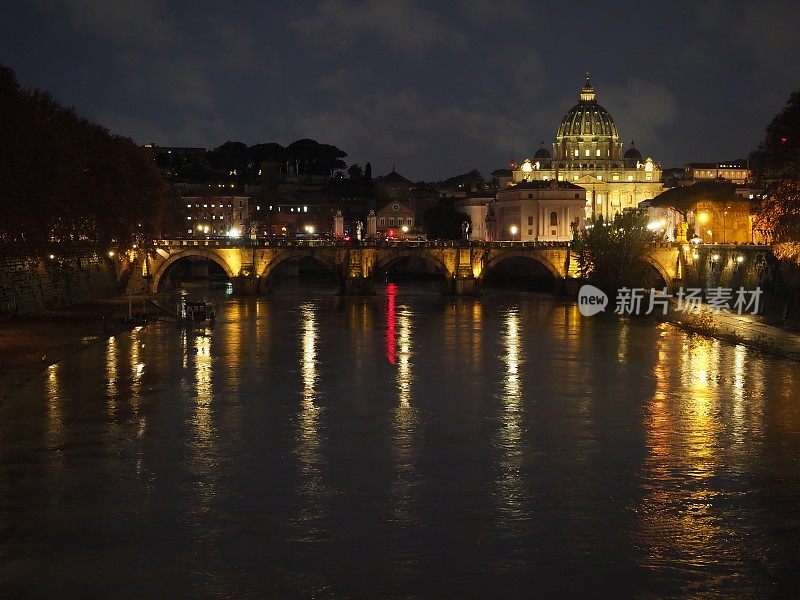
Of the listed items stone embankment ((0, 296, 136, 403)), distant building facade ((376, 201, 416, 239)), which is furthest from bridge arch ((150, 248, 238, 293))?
distant building facade ((376, 201, 416, 239))

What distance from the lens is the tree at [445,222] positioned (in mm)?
142250

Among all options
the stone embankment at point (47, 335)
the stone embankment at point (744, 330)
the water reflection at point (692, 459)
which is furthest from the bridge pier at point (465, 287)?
the water reflection at point (692, 459)

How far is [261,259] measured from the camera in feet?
299

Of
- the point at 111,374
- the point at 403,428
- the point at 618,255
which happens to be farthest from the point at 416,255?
the point at 403,428

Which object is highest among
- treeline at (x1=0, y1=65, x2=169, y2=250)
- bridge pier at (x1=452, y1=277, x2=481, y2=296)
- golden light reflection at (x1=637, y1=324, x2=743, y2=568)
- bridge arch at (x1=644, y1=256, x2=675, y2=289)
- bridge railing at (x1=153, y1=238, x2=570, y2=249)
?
treeline at (x1=0, y1=65, x2=169, y2=250)

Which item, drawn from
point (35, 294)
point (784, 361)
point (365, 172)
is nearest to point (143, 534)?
point (784, 361)

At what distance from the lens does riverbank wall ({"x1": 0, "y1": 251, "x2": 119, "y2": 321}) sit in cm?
5472

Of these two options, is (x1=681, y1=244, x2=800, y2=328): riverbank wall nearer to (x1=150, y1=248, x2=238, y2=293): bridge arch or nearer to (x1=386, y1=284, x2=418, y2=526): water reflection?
(x1=386, y1=284, x2=418, y2=526): water reflection

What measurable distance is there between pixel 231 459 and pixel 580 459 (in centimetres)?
797

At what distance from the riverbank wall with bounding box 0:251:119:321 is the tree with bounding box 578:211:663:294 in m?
33.8

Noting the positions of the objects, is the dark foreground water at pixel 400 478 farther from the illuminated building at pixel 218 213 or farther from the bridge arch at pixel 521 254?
the illuminated building at pixel 218 213

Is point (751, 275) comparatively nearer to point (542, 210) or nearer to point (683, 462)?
point (683, 462)

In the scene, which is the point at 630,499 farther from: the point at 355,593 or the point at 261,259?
the point at 261,259

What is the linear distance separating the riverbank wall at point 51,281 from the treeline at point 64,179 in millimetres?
1611
